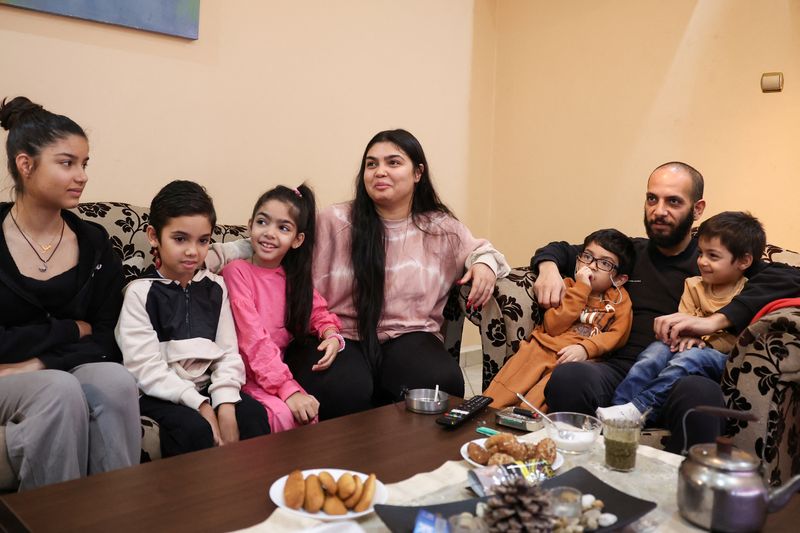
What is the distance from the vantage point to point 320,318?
2.24 meters

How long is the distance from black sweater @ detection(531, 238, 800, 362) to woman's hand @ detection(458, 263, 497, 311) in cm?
30

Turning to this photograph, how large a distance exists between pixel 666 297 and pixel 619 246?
0.23m

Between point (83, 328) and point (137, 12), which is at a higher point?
point (137, 12)

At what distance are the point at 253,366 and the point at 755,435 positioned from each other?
1371mm

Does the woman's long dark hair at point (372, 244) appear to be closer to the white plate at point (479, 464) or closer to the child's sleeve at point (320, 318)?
the child's sleeve at point (320, 318)

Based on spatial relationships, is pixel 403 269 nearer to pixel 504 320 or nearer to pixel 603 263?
pixel 504 320

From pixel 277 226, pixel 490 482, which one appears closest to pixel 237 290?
pixel 277 226

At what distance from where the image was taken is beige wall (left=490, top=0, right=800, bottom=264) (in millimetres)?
3002

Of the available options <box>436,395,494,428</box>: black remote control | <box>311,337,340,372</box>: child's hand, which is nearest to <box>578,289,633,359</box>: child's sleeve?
<box>436,395,494,428</box>: black remote control

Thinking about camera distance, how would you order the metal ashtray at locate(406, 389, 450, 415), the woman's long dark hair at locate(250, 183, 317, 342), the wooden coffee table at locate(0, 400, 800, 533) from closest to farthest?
the wooden coffee table at locate(0, 400, 800, 533), the metal ashtray at locate(406, 389, 450, 415), the woman's long dark hair at locate(250, 183, 317, 342)

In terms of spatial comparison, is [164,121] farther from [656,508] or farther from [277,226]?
[656,508]

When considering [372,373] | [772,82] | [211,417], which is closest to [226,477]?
[211,417]

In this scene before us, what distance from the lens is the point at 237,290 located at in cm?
210

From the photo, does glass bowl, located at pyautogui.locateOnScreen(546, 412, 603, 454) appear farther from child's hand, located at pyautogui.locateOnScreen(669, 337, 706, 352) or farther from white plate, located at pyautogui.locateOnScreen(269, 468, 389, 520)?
child's hand, located at pyautogui.locateOnScreen(669, 337, 706, 352)
